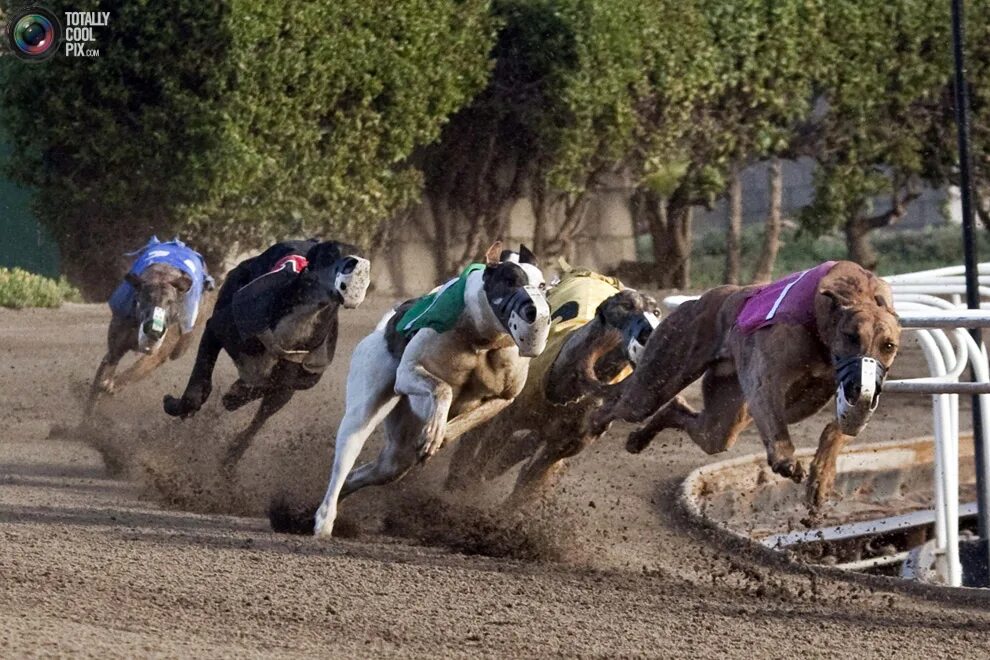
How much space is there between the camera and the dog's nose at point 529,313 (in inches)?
202

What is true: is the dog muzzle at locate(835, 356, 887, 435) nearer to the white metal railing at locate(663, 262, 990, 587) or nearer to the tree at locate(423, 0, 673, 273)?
the white metal railing at locate(663, 262, 990, 587)

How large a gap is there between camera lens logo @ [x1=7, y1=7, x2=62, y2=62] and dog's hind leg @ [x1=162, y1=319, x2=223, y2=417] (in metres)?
3.69

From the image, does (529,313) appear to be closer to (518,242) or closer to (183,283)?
(183,283)

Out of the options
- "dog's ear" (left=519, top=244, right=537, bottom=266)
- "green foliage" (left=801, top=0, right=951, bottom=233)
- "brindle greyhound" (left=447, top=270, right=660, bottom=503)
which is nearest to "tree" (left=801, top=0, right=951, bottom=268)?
"green foliage" (left=801, top=0, right=951, bottom=233)

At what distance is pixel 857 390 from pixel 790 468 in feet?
1.14

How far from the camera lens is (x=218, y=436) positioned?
25.1 feet

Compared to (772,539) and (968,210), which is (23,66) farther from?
(968,210)

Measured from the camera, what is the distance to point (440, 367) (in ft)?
18.2

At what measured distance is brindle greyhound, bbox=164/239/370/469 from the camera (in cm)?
653

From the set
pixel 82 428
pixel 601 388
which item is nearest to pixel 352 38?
pixel 82 428

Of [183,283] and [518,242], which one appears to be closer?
[183,283]

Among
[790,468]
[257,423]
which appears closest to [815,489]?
[790,468]

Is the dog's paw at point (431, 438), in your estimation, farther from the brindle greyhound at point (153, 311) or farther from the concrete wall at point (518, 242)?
the concrete wall at point (518, 242)

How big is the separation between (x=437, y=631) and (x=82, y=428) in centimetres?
432
